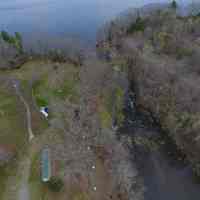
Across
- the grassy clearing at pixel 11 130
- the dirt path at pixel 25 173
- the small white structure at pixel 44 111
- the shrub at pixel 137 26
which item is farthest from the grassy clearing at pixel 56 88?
the shrub at pixel 137 26

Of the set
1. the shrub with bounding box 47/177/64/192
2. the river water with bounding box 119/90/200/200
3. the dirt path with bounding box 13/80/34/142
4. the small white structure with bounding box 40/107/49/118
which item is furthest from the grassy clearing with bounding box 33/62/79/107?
the shrub with bounding box 47/177/64/192

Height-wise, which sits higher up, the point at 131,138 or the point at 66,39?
the point at 66,39

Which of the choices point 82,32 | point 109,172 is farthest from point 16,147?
point 82,32

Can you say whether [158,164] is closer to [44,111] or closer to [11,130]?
[44,111]

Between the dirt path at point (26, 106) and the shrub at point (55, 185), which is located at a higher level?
the dirt path at point (26, 106)

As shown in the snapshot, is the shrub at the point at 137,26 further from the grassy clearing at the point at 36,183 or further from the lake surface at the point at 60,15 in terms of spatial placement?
the grassy clearing at the point at 36,183

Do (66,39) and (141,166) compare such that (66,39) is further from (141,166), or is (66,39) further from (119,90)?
(141,166)

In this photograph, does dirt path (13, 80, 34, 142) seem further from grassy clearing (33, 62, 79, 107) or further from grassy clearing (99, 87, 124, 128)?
grassy clearing (99, 87, 124, 128)

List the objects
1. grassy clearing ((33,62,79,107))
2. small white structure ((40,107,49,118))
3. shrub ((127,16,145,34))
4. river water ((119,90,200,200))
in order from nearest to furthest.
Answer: river water ((119,90,200,200)) < small white structure ((40,107,49,118)) < grassy clearing ((33,62,79,107)) < shrub ((127,16,145,34))
